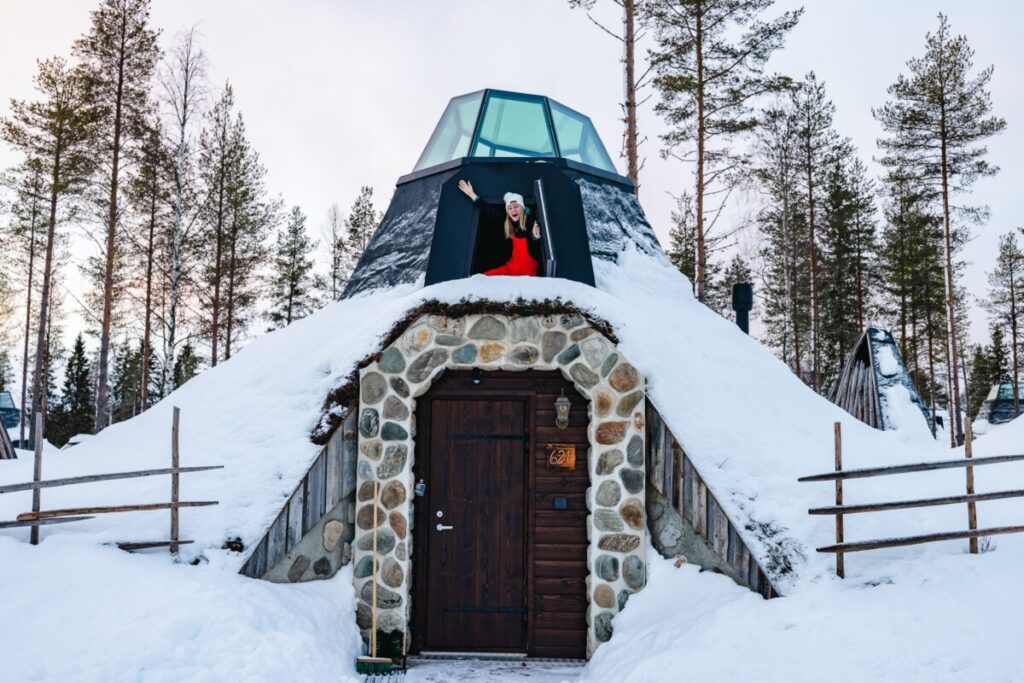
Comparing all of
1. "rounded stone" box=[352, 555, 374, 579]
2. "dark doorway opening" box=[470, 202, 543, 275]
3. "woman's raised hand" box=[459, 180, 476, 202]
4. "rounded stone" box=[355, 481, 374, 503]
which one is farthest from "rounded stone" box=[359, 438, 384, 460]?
"woman's raised hand" box=[459, 180, 476, 202]

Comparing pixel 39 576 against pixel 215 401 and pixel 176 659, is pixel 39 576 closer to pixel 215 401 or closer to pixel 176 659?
pixel 176 659

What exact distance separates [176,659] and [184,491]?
1964 mm

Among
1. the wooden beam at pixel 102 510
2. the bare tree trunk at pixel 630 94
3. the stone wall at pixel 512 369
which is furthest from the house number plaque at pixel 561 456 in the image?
the bare tree trunk at pixel 630 94

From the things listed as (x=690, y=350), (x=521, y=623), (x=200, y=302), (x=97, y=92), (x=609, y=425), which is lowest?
(x=521, y=623)

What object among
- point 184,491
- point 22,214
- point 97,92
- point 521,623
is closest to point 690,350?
point 521,623

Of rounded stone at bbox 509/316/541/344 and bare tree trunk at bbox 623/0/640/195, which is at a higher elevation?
bare tree trunk at bbox 623/0/640/195

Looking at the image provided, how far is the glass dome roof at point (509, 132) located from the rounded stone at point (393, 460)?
491 centimetres

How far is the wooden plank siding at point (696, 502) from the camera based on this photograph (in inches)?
215

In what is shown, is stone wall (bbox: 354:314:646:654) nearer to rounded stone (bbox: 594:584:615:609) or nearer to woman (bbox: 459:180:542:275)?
rounded stone (bbox: 594:584:615:609)

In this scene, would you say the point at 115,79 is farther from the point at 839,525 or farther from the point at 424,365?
the point at 839,525

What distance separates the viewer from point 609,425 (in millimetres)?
6188

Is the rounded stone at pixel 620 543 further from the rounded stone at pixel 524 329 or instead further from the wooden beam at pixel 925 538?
the rounded stone at pixel 524 329

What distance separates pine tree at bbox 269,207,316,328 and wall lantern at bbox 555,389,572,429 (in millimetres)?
20514

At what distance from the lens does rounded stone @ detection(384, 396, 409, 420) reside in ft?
20.4
